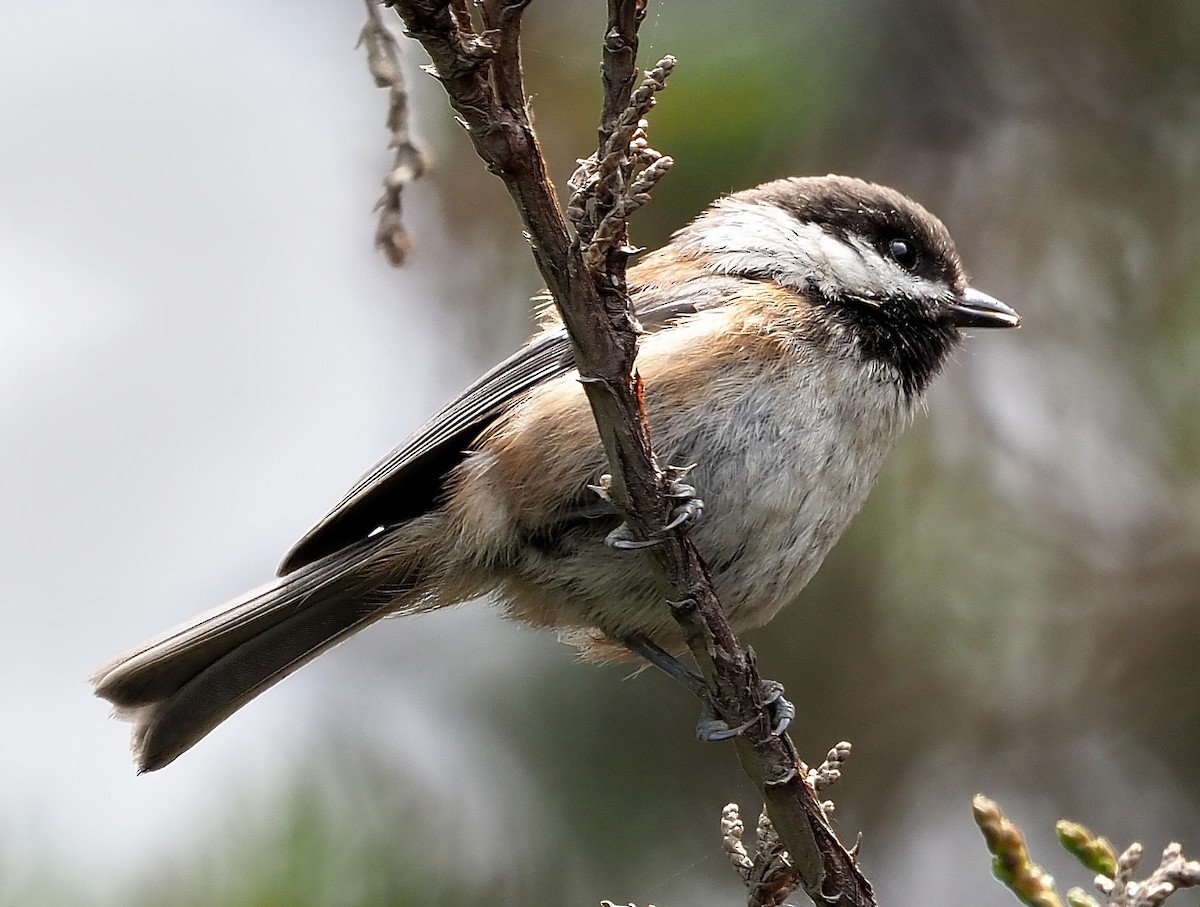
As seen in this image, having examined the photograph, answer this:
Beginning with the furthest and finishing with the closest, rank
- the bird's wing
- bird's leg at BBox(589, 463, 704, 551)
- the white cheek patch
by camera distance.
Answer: the white cheek patch < the bird's wing < bird's leg at BBox(589, 463, 704, 551)

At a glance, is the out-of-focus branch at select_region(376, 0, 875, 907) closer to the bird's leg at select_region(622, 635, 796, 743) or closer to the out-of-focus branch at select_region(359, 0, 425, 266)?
the bird's leg at select_region(622, 635, 796, 743)

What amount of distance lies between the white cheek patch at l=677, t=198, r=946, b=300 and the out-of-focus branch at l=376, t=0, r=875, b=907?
3.07 feet

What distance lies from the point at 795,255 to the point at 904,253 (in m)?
0.32

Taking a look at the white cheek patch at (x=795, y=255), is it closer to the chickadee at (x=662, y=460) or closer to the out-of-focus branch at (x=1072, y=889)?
the chickadee at (x=662, y=460)

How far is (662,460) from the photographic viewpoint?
262 centimetres

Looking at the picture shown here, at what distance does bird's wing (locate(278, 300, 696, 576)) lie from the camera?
2.86 meters

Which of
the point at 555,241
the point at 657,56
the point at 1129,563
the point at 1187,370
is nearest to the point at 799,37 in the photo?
the point at 657,56

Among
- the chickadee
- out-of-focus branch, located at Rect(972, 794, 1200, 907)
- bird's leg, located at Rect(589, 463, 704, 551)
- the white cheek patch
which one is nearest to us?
out-of-focus branch, located at Rect(972, 794, 1200, 907)

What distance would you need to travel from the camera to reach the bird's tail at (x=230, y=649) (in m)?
2.86

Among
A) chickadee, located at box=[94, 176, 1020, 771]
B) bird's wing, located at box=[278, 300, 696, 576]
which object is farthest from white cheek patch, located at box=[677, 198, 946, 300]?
bird's wing, located at box=[278, 300, 696, 576]

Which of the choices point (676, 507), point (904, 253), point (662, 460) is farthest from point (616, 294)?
point (904, 253)

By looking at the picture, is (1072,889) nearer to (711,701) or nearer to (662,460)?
(711,701)

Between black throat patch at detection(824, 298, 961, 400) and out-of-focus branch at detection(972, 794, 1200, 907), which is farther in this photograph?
black throat patch at detection(824, 298, 961, 400)

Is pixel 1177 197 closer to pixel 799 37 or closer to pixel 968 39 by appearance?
pixel 968 39
